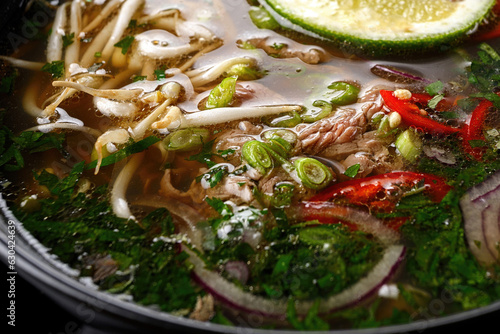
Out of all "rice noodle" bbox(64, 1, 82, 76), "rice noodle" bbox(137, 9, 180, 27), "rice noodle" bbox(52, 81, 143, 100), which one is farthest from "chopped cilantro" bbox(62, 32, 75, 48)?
"rice noodle" bbox(52, 81, 143, 100)

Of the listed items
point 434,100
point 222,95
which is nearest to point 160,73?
point 222,95

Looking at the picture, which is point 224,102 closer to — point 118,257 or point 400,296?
point 118,257

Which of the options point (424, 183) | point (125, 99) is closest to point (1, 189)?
point (125, 99)

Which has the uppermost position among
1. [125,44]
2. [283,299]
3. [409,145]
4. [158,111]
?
[125,44]

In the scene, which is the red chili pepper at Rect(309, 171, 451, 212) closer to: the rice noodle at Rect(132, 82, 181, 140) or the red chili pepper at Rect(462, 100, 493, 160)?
the red chili pepper at Rect(462, 100, 493, 160)

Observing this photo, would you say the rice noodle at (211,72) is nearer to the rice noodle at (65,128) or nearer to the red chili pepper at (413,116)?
the rice noodle at (65,128)

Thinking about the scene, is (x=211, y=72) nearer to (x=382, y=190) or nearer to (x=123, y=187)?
(x=123, y=187)
